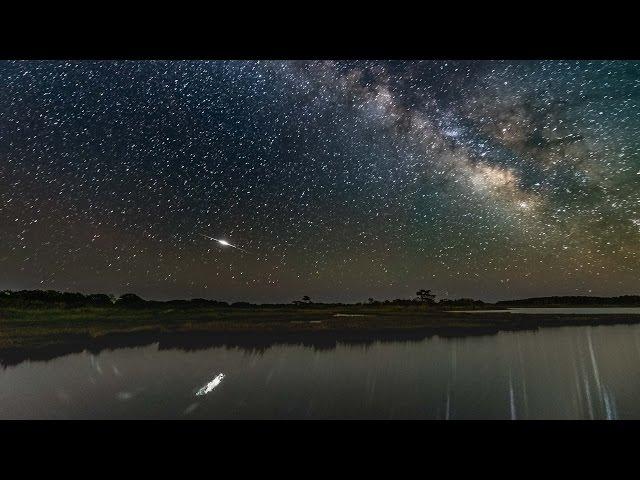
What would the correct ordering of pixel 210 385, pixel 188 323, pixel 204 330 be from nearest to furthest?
pixel 210 385, pixel 204 330, pixel 188 323

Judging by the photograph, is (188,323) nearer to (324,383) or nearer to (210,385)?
(210,385)

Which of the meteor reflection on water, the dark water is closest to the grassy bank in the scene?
the dark water

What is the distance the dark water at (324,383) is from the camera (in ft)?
25.3

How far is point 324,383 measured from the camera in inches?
375

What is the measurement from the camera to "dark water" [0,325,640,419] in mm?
7707

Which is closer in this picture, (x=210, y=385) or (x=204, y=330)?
(x=210, y=385)

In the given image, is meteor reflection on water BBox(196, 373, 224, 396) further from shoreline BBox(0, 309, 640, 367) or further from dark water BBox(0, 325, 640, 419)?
shoreline BBox(0, 309, 640, 367)

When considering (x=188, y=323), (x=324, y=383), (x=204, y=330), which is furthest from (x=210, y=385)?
(x=188, y=323)
